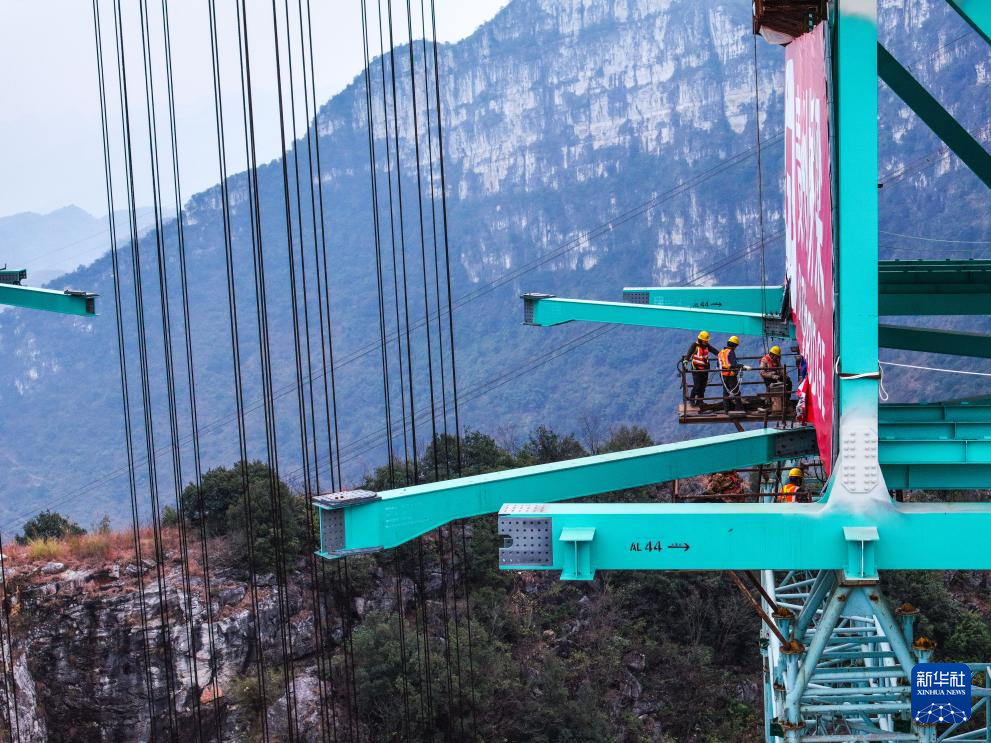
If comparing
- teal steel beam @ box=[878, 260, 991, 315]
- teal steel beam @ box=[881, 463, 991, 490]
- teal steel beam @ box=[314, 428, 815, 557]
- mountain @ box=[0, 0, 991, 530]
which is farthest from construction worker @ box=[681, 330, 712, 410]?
mountain @ box=[0, 0, 991, 530]

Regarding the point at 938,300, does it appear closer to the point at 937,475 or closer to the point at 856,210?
the point at 937,475

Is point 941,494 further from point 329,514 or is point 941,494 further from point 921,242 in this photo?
point 921,242

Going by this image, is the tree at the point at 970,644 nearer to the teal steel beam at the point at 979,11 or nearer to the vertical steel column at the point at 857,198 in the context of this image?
the vertical steel column at the point at 857,198

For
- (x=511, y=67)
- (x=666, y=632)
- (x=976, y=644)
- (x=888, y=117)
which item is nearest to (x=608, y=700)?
(x=666, y=632)

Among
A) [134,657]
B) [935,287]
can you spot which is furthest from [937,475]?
[134,657]

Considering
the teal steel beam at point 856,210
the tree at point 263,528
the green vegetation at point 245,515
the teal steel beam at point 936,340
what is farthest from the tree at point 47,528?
the teal steel beam at point 856,210
